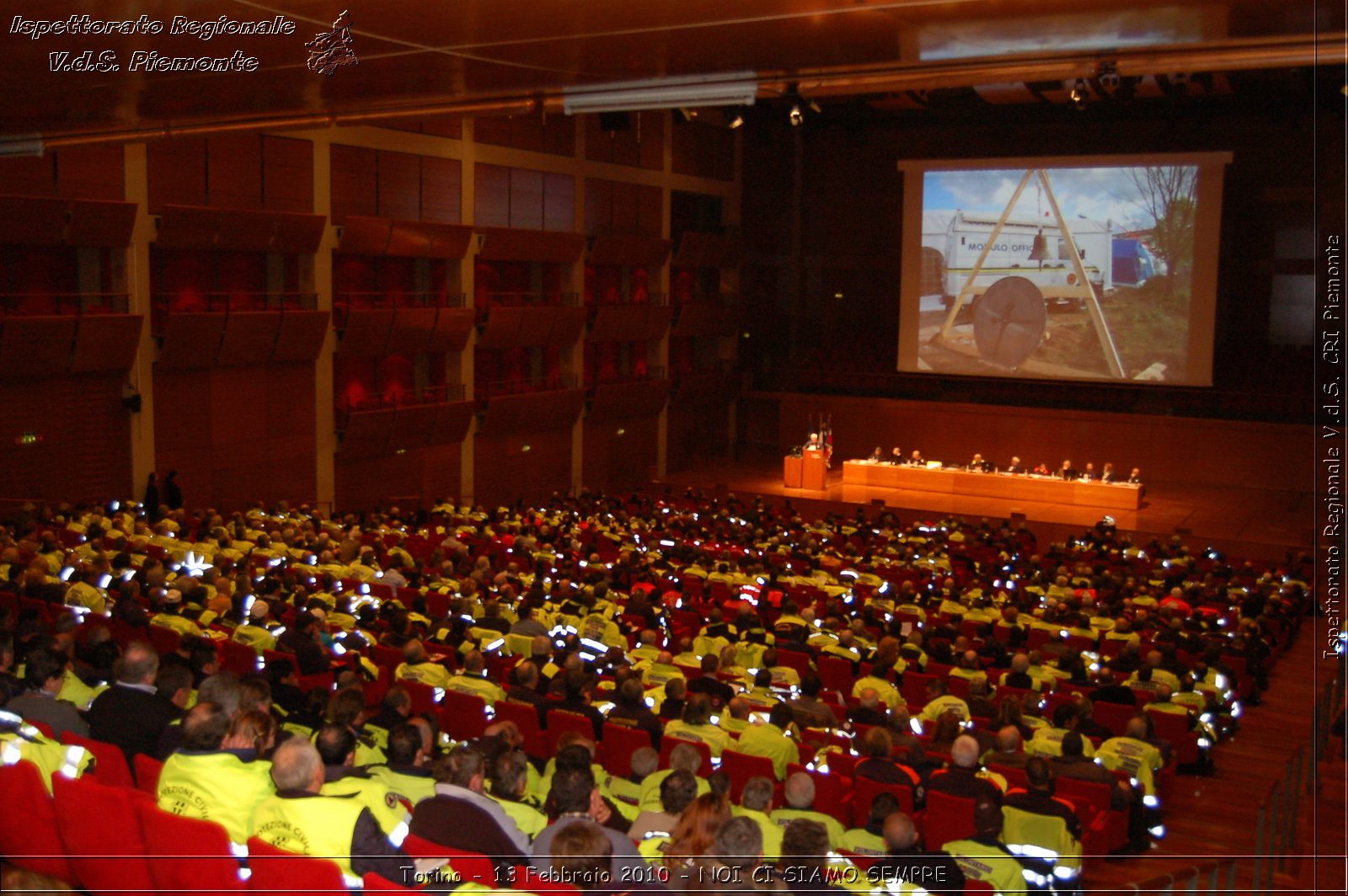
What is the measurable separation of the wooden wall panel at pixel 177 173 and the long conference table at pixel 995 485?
45.6ft

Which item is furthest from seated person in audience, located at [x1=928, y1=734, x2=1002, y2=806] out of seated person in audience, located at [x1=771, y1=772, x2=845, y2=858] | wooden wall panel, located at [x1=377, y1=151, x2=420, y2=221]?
wooden wall panel, located at [x1=377, y1=151, x2=420, y2=221]

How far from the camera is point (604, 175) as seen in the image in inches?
1043

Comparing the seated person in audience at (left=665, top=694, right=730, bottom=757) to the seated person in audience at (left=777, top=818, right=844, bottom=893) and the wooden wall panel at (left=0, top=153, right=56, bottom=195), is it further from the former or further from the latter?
the wooden wall panel at (left=0, top=153, right=56, bottom=195)

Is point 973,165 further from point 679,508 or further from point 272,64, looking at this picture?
point 272,64

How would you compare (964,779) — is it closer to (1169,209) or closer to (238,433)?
(238,433)

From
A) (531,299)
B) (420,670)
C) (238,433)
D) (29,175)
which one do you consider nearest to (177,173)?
(29,175)

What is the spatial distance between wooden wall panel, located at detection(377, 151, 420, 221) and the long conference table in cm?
1051

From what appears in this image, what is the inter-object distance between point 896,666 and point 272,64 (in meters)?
6.54

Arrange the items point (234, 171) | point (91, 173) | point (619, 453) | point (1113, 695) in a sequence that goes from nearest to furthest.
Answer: point (1113, 695)
point (91, 173)
point (234, 171)
point (619, 453)

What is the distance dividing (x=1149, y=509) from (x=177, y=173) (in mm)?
18438

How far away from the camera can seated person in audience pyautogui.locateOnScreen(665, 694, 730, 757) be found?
6.66 m

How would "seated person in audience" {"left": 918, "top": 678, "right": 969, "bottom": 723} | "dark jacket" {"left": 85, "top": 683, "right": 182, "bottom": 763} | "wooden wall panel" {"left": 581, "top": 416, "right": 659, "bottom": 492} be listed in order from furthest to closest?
"wooden wall panel" {"left": 581, "top": 416, "right": 659, "bottom": 492}
"seated person in audience" {"left": 918, "top": 678, "right": 969, "bottom": 723}
"dark jacket" {"left": 85, "top": 683, "right": 182, "bottom": 763}

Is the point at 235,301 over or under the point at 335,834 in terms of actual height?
over

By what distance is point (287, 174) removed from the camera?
750 inches
